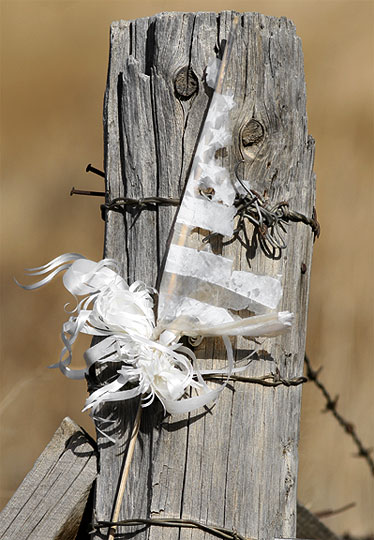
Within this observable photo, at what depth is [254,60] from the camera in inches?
49.1

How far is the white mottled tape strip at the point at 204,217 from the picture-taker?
3.99 feet

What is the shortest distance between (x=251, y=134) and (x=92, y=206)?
2520 millimetres

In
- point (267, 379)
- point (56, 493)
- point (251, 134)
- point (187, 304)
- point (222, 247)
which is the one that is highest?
point (251, 134)

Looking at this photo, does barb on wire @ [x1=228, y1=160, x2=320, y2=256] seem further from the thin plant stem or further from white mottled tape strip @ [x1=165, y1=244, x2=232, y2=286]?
the thin plant stem

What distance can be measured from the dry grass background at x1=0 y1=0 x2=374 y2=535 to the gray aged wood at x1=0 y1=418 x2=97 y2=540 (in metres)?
2.31

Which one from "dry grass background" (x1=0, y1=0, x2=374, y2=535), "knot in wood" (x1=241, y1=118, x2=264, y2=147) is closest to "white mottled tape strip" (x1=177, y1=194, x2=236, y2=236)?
"knot in wood" (x1=241, y1=118, x2=264, y2=147)

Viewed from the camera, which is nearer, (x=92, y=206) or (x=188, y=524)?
(x=188, y=524)

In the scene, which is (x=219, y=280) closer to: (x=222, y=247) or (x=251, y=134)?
(x=222, y=247)

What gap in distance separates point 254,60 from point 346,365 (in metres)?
2.56

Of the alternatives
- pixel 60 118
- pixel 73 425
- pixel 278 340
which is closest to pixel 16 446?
pixel 60 118

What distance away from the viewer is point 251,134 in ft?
4.05

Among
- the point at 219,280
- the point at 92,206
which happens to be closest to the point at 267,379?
the point at 219,280

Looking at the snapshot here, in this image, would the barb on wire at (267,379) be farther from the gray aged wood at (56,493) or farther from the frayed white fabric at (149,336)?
the gray aged wood at (56,493)

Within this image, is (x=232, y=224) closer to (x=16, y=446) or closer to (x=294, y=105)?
(x=294, y=105)
